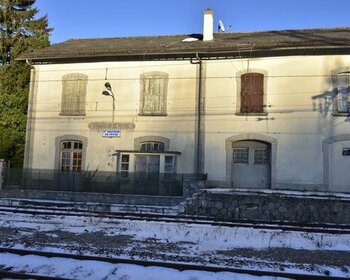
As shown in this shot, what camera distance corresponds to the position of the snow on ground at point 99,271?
22.6ft

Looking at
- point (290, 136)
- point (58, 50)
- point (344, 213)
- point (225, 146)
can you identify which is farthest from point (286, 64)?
point (58, 50)

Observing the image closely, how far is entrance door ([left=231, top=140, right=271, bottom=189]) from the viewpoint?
22.0 m

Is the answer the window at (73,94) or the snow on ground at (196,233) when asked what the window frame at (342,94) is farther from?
the window at (73,94)

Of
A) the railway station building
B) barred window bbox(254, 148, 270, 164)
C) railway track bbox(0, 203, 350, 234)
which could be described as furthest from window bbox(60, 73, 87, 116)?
barred window bbox(254, 148, 270, 164)

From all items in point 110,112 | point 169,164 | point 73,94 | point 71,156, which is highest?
point 73,94

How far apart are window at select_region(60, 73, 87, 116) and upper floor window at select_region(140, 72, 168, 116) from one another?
347cm

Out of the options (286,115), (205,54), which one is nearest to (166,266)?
(286,115)

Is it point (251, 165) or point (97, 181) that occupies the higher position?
point (251, 165)

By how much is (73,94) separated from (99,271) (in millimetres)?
18739

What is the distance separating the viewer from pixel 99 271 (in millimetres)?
7168

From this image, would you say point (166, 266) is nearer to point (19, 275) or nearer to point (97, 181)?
point (19, 275)

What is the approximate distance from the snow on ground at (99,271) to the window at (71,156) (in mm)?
16436

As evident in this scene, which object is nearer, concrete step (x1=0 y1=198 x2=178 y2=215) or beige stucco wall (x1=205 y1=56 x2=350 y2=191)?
concrete step (x1=0 y1=198 x2=178 y2=215)

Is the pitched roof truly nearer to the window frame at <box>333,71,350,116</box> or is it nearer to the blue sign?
the window frame at <box>333,71,350,116</box>
